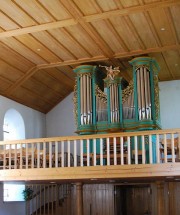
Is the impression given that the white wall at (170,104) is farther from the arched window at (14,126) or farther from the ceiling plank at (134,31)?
the arched window at (14,126)

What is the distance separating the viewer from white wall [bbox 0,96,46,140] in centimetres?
1675

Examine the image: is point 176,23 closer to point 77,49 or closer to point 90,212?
point 77,49

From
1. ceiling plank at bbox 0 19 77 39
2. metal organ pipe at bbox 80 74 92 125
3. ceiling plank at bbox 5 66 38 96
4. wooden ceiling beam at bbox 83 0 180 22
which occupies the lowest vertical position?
metal organ pipe at bbox 80 74 92 125

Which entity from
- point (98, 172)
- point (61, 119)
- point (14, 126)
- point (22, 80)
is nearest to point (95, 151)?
point (98, 172)

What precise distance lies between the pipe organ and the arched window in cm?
308

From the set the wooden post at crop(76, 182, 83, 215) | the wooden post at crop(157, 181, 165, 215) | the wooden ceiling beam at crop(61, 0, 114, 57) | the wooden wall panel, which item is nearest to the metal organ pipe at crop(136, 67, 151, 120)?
the wooden ceiling beam at crop(61, 0, 114, 57)

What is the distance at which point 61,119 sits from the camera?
1938 centimetres

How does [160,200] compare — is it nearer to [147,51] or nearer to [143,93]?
[143,93]

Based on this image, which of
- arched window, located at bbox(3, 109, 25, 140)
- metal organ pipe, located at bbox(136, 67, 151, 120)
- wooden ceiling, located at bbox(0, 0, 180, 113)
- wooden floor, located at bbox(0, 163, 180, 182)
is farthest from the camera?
arched window, located at bbox(3, 109, 25, 140)

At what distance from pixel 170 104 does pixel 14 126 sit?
6.47 metres

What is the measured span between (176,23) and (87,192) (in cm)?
736

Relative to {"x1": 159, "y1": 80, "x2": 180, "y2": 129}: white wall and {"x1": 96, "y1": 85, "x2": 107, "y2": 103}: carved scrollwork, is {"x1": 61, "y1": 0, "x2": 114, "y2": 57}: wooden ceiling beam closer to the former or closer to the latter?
{"x1": 96, "y1": 85, "x2": 107, "y2": 103}: carved scrollwork

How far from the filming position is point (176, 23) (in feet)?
41.8

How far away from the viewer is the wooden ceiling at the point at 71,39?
1173 cm
